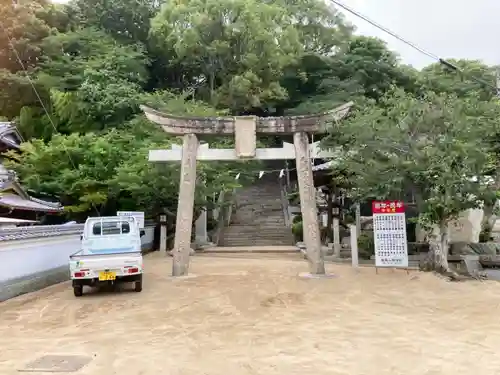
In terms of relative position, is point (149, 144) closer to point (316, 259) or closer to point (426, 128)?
point (316, 259)

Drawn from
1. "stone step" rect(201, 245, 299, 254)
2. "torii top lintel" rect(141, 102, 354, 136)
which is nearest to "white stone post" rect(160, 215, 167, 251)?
"stone step" rect(201, 245, 299, 254)

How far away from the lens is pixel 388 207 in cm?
1409

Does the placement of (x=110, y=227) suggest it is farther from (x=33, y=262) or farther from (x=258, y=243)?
(x=258, y=243)

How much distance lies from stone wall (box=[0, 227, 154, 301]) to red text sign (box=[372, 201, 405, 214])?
9.66 metres

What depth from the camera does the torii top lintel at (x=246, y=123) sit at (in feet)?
46.3

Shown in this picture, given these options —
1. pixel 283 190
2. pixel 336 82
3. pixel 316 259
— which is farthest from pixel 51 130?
pixel 316 259

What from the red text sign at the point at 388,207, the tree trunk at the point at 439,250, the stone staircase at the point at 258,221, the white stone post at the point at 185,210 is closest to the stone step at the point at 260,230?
the stone staircase at the point at 258,221

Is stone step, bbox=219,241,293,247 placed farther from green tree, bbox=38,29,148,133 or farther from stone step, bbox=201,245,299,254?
green tree, bbox=38,29,148,133

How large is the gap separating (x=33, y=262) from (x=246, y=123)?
7.12m

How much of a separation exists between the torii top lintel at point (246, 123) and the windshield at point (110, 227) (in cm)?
324

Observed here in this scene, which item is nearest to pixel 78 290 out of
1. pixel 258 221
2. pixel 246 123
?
pixel 246 123

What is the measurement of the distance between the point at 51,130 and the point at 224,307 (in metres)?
25.2

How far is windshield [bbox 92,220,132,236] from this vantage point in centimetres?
1262

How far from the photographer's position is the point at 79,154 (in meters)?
22.5
